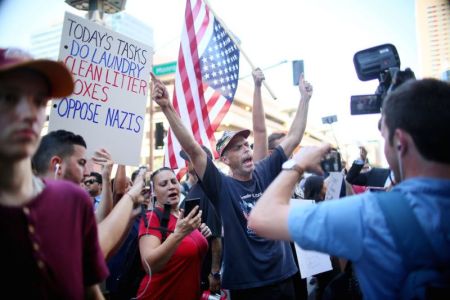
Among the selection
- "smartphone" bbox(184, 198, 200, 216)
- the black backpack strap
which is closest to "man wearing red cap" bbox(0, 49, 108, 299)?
the black backpack strap

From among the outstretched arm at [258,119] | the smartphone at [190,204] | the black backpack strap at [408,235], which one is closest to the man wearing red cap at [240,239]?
the smartphone at [190,204]

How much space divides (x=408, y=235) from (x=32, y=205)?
5.01 ft

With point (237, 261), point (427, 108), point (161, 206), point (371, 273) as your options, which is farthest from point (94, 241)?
point (161, 206)

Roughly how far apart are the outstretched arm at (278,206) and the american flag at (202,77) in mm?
2267

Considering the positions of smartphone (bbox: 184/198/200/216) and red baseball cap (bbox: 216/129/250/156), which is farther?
red baseball cap (bbox: 216/129/250/156)

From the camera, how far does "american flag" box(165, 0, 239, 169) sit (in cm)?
410

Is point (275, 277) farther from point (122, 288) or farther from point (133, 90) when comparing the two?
point (133, 90)

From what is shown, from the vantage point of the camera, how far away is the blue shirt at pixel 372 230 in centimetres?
139

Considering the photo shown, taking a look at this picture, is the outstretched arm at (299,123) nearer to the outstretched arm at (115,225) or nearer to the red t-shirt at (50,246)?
the outstretched arm at (115,225)

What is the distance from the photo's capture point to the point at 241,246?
110 inches

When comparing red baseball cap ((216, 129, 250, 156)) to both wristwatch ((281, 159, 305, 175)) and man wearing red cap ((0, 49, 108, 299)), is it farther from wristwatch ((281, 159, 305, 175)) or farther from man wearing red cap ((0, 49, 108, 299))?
man wearing red cap ((0, 49, 108, 299))

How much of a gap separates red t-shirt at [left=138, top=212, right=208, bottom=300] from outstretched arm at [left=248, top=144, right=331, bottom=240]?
4.85ft

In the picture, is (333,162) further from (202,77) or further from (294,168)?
(202,77)

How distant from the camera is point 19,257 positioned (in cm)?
122
